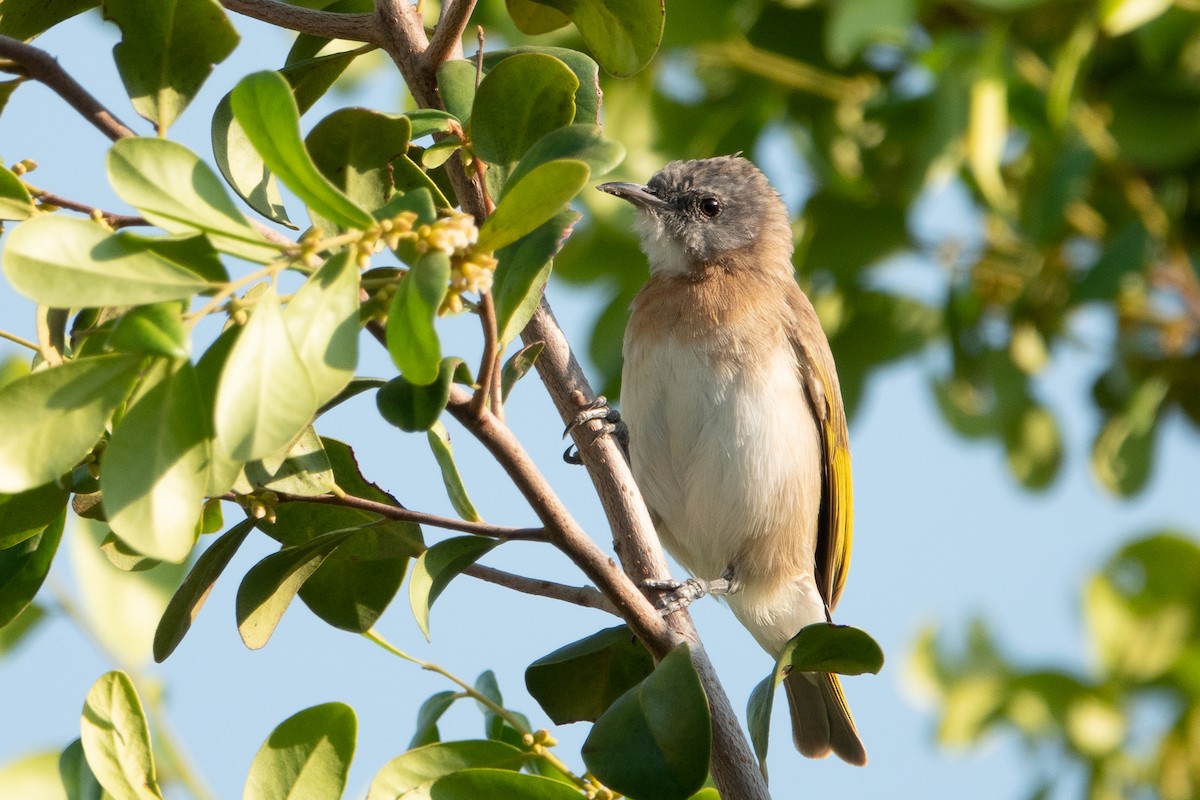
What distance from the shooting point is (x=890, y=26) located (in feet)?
11.8

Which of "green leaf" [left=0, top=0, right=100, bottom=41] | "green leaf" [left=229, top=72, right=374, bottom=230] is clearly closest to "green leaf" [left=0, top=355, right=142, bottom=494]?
"green leaf" [left=229, top=72, right=374, bottom=230]

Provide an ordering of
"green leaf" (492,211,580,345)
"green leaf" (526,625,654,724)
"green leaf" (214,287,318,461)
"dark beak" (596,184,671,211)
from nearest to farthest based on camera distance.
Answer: "green leaf" (214,287,318,461) → "green leaf" (492,211,580,345) → "green leaf" (526,625,654,724) → "dark beak" (596,184,671,211)

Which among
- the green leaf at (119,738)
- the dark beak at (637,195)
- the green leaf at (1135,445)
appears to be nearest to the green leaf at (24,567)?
the green leaf at (119,738)

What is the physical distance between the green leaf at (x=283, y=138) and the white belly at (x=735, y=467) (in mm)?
2514

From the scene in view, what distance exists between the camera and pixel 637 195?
443 cm

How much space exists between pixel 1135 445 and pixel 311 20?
3.53 metres

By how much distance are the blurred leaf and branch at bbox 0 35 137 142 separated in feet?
1.80

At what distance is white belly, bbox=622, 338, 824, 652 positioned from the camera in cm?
399

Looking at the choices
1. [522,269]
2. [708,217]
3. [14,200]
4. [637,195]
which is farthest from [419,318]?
[708,217]

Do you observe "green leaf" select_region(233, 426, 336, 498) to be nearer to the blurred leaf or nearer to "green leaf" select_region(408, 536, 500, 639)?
"green leaf" select_region(408, 536, 500, 639)

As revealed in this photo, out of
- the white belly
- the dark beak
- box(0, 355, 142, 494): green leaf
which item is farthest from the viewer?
the dark beak

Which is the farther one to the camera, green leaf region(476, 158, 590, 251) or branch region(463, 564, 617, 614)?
branch region(463, 564, 617, 614)

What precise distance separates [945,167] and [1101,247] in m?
1.21

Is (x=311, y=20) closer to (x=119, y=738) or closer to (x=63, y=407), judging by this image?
(x=63, y=407)
